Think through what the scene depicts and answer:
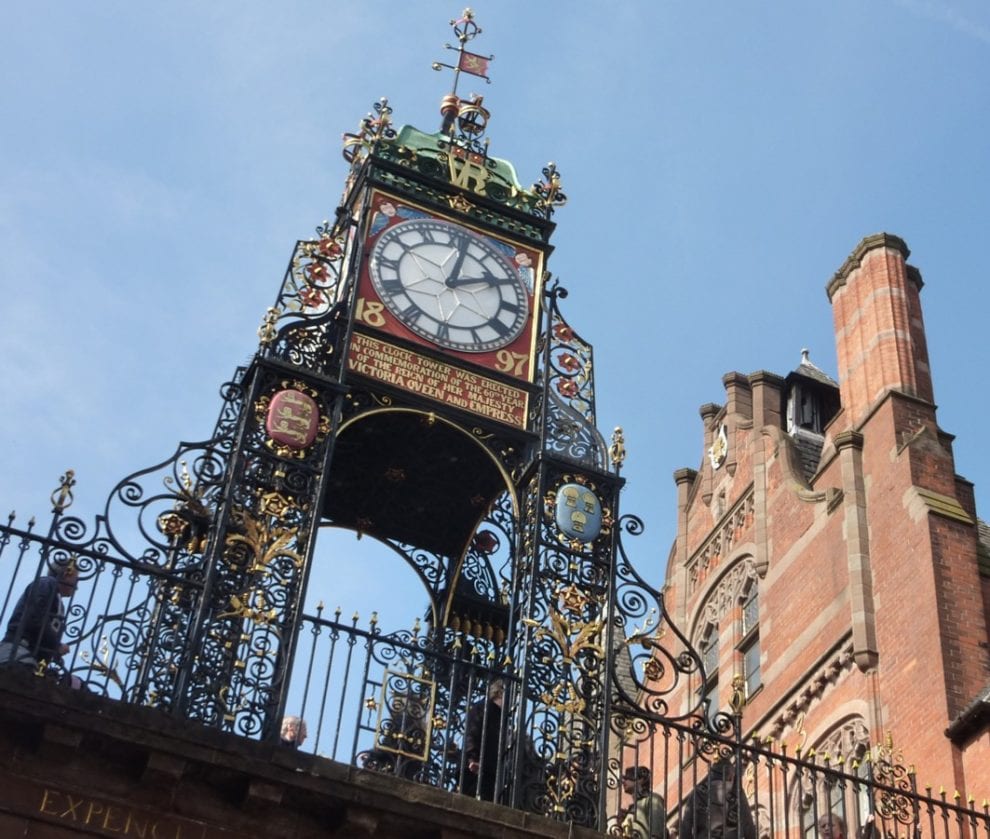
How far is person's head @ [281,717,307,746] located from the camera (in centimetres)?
1266

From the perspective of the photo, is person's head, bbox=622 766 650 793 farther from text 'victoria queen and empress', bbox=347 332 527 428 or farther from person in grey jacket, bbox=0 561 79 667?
person in grey jacket, bbox=0 561 79 667

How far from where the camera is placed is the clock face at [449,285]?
1508cm

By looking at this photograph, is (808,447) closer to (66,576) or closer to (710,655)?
(710,655)

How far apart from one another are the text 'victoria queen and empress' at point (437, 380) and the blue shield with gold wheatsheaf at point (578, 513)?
822 millimetres

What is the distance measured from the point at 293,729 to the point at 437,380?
135 inches

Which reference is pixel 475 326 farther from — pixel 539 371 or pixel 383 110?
pixel 383 110

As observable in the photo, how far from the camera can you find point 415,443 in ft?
49.2

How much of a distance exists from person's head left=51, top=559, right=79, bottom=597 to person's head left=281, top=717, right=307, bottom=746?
1.87 metres

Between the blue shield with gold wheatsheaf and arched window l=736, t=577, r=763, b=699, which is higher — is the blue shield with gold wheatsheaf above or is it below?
below

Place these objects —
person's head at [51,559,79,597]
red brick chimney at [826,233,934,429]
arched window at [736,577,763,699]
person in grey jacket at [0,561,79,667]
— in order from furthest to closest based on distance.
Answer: arched window at [736,577,763,699] → red brick chimney at [826,233,934,429] → person's head at [51,559,79,597] → person in grey jacket at [0,561,79,667]

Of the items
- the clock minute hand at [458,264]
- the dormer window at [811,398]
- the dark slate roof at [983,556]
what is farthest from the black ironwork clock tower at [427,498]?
the dormer window at [811,398]

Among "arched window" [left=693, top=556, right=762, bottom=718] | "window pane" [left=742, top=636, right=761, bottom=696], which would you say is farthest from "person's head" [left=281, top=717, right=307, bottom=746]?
"window pane" [left=742, top=636, right=761, bottom=696]

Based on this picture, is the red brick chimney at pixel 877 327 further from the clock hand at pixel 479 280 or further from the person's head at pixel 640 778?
the person's head at pixel 640 778

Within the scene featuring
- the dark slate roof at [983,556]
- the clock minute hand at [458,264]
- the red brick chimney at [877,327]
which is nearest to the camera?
the clock minute hand at [458,264]
